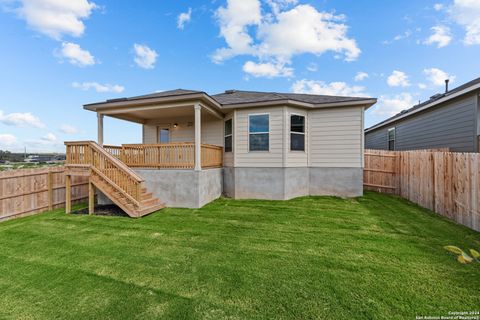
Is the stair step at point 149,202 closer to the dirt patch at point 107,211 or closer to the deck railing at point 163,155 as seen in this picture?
the dirt patch at point 107,211

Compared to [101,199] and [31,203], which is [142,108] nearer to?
[101,199]

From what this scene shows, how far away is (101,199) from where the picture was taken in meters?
7.91

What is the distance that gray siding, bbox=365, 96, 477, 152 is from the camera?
24.2 feet

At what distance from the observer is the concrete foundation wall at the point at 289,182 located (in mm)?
7898

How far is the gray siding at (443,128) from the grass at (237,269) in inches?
171

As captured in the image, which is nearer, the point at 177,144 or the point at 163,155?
the point at 177,144

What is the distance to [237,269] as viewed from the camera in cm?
321

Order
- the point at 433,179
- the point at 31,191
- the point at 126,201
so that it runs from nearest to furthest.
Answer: the point at 433,179 < the point at 126,201 < the point at 31,191

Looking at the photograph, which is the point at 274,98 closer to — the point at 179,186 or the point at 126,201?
the point at 179,186

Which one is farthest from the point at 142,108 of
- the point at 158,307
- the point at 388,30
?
the point at 388,30

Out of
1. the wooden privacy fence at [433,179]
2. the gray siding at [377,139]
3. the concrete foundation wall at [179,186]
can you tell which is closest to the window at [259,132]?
the concrete foundation wall at [179,186]

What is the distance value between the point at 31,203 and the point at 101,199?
6.18 feet

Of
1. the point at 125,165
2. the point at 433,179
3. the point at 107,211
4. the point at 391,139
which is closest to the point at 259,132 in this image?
the point at 125,165

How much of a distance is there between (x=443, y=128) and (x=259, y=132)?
7.90 meters
